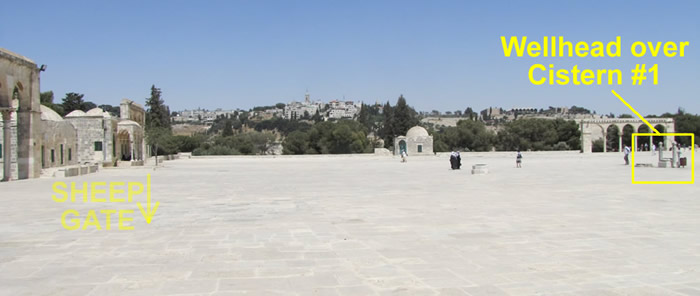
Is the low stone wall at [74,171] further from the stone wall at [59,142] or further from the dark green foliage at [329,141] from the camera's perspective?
the dark green foliage at [329,141]

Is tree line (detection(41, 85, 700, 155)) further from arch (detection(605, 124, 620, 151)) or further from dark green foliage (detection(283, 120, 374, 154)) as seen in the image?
arch (detection(605, 124, 620, 151))

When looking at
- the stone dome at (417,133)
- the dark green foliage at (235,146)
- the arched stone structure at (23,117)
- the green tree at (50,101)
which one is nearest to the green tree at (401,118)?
the stone dome at (417,133)

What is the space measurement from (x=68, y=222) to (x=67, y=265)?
3.51 metres

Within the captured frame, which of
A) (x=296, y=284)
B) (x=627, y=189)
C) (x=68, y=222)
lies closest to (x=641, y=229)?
(x=296, y=284)

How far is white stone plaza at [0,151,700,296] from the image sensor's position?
4.86 metres

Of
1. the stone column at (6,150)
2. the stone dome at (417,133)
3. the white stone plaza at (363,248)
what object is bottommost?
the white stone plaza at (363,248)

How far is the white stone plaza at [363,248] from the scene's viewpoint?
4.86 m

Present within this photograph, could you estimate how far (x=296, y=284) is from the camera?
4906 mm

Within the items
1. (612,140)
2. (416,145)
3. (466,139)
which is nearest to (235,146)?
(416,145)

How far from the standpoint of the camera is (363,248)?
6551mm

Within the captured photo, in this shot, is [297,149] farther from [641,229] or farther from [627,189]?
[641,229]

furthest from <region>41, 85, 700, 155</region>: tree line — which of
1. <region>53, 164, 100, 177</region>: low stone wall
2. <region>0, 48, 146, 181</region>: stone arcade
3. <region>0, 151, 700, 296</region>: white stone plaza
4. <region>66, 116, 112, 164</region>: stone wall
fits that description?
<region>0, 151, 700, 296</region>: white stone plaza

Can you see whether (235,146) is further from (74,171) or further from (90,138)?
(74,171)

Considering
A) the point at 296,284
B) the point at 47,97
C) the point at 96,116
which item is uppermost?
Answer: the point at 47,97
